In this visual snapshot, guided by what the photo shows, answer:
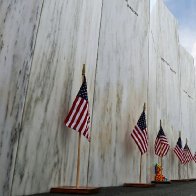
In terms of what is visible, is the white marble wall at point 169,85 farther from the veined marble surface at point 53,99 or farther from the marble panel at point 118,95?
the veined marble surface at point 53,99

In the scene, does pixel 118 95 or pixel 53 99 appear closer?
pixel 53 99

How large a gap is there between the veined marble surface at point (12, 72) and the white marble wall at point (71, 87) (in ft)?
0.04

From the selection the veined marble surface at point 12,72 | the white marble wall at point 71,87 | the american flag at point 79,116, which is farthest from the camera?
the american flag at point 79,116

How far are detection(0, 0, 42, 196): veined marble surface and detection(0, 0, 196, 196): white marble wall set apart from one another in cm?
1

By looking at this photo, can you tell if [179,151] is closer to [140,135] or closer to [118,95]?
Answer: [140,135]

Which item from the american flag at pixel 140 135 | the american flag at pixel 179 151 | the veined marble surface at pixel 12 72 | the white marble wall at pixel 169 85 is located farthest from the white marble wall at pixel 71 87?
the american flag at pixel 179 151

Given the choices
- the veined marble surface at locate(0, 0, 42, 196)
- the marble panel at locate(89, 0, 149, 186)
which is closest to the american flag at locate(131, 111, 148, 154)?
the marble panel at locate(89, 0, 149, 186)

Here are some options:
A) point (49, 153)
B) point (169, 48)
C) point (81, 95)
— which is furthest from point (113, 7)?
point (169, 48)

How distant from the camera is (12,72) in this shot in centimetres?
368

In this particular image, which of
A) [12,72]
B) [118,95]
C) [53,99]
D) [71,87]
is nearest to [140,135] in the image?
[118,95]

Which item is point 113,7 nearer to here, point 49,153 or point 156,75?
point 156,75

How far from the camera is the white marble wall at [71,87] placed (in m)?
3.70

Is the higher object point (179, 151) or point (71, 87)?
point (71, 87)

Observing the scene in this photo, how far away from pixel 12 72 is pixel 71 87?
129cm
